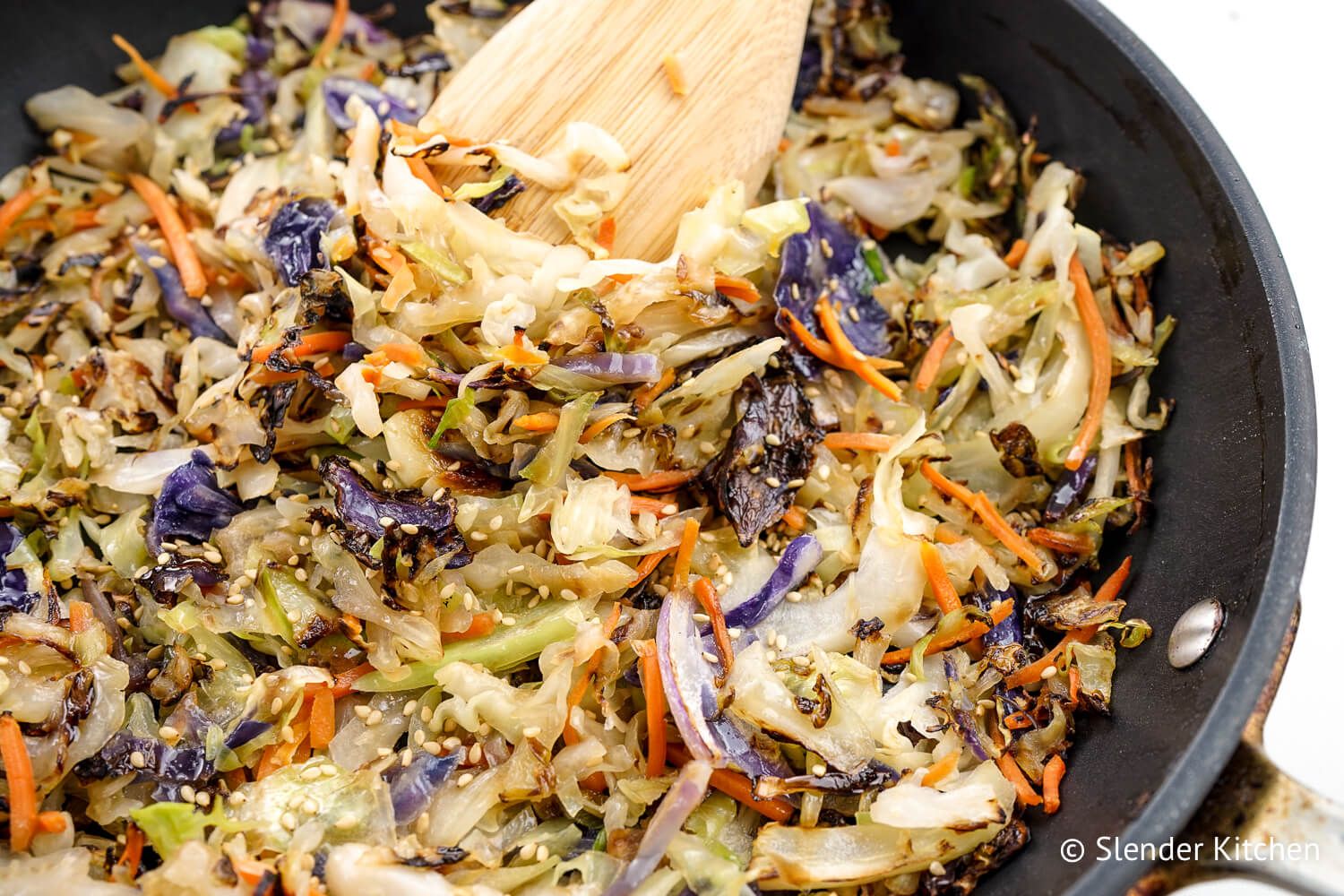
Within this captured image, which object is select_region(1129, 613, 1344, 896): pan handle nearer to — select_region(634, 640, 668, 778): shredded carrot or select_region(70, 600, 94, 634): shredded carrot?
select_region(634, 640, 668, 778): shredded carrot

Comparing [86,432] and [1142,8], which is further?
[1142,8]

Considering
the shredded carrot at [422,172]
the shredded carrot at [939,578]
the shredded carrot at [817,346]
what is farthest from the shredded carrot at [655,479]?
the shredded carrot at [422,172]

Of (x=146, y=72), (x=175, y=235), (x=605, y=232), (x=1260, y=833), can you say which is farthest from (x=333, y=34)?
(x=1260, y=833)

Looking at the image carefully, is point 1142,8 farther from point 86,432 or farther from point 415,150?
point 86,432

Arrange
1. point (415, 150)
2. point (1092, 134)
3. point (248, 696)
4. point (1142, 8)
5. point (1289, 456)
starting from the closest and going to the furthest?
1. point (1289, 456)
2. point (248, 696)
3. point (415, 150)
4. point (1092, 134)
5. point (1142, 8)

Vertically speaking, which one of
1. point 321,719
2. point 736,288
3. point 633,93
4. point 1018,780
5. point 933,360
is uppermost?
point 633,93

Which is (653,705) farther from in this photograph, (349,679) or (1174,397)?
(1174,397)

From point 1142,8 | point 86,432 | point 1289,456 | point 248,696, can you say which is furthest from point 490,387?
point 1142,8
